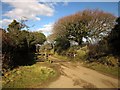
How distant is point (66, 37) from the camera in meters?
42.3

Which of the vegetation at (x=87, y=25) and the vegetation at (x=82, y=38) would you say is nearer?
the vegetation at (x=82, y=38)

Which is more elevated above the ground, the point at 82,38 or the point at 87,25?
the point at 87,25

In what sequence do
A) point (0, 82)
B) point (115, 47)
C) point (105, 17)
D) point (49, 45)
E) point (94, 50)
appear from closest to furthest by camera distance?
1. point (0, 82)
2. point (115, 47)
3. point (94, 50)
4. point (105, 17)
5. point (49, 45)

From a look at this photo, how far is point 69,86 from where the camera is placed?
12000 mm

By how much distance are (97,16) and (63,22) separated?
8.38m

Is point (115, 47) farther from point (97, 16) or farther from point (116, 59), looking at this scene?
point (97, 16)

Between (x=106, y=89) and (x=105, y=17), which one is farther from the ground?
(x=105, y=17)

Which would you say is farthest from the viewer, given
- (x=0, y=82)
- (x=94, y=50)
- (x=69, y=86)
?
(x=94, y=50)

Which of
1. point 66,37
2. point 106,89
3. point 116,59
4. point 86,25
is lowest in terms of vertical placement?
point 106,89

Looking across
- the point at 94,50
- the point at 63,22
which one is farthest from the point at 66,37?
Result: the point at 94,50

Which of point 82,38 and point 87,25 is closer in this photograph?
point 87,25

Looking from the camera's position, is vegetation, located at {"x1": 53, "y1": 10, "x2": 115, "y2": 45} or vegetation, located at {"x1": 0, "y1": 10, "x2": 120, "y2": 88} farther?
vegetation, located at {"x1": 53, "y1": 10, "x2": 115, "y2": 45}

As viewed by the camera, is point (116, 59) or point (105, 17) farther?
point (105, 17)

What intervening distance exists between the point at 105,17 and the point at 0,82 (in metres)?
31.2
